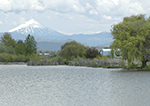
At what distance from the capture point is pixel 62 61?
92000mm

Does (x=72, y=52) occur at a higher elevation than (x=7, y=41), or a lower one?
lower

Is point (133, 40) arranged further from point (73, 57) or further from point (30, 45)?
point (30, 45)

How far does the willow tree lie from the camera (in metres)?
50.9

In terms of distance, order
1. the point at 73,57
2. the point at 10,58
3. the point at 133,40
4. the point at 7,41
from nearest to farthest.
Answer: the point at 133,40
the point at 73,57
the point at 10,58
the point at 7,41

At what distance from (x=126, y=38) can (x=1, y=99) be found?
34751 mm

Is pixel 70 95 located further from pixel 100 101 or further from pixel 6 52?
pixel 6 52

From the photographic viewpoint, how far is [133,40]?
167 feet

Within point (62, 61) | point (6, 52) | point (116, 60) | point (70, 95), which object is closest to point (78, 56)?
point (62, 61)

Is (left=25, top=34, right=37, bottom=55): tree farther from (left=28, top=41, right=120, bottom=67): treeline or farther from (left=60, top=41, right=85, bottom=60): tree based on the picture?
(left=60, top=41, right=85, bottom=60): tree

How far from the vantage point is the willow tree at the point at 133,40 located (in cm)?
5088

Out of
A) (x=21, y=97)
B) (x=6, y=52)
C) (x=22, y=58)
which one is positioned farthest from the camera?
(x=6, y=52)

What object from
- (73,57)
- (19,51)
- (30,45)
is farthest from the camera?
(30,45)

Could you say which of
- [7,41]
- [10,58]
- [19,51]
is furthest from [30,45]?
[7,41]

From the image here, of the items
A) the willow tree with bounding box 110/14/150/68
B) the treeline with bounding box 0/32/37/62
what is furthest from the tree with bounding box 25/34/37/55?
the willow tree with bounding box 110/14/150/68
